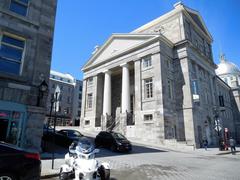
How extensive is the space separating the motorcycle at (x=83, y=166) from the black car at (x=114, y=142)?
9.61m

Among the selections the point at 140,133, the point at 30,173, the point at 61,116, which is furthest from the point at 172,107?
the point at 61,116

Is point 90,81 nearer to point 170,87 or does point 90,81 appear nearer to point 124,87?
point 124,87

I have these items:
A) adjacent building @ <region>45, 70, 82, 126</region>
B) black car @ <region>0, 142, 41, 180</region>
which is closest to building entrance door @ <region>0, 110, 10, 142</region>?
black car @ <region>0, 142, 41, 180</region>

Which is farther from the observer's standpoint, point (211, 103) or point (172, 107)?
point (211, 103)

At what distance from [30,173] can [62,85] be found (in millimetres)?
53861

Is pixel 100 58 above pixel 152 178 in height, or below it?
above

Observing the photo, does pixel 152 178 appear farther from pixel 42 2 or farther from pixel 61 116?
pixel 61 116

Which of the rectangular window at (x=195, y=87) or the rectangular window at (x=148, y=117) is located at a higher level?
the rectangular window at (x=195, y=87)

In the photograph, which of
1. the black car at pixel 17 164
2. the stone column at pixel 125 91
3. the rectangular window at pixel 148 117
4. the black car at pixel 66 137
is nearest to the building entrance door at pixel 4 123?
the black car at pixel 17 164

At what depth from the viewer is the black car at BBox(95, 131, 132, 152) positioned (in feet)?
50.5

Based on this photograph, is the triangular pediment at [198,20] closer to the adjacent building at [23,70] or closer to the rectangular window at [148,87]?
the rectangular window at [148,87]

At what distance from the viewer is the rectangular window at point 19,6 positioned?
11.8 meters

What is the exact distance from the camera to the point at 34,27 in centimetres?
1232

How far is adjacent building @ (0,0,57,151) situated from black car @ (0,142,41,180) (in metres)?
6.41
